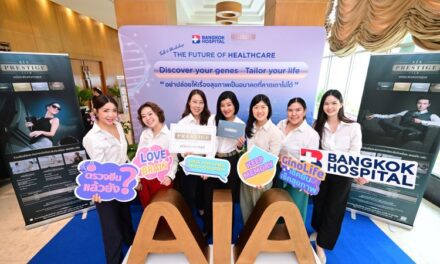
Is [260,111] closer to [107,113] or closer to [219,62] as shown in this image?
[219,62]

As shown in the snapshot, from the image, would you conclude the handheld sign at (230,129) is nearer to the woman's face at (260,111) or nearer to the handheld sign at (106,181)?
the woman's face at (260,111)

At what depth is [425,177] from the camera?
2180 mm

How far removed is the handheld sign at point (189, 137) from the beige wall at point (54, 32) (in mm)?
5239

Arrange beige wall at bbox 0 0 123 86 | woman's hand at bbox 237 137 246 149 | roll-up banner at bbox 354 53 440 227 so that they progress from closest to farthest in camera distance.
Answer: woman's hand at bbox 237 137 246 149
roll-up banner at bbox 354 53 440 227
beige wall at bbox 0 0 123 86

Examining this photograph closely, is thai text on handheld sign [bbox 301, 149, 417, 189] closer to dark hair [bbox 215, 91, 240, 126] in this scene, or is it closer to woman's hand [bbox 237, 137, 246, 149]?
woman's hand [bbox 237, 137, 246, 149]

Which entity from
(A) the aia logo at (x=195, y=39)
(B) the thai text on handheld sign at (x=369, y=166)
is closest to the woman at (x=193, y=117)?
(A) the aia logo at (x=195, y=39)

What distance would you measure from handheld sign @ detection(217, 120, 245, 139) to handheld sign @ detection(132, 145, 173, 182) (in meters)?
0.44

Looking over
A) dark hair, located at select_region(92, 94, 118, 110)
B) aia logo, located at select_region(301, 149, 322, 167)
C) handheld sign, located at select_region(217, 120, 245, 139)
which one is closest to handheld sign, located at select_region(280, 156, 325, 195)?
aia logo, located at select_region(301, 149, 322, 167)

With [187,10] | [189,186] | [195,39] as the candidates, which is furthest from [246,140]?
[187,10]

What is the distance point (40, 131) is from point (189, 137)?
1.98m

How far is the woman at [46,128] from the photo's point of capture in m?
2.21

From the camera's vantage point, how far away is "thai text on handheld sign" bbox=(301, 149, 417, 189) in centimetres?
121

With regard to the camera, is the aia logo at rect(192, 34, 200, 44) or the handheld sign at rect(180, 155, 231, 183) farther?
the aia logo at rect(192, 34, 200, 44)

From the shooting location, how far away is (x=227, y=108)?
1650mm
